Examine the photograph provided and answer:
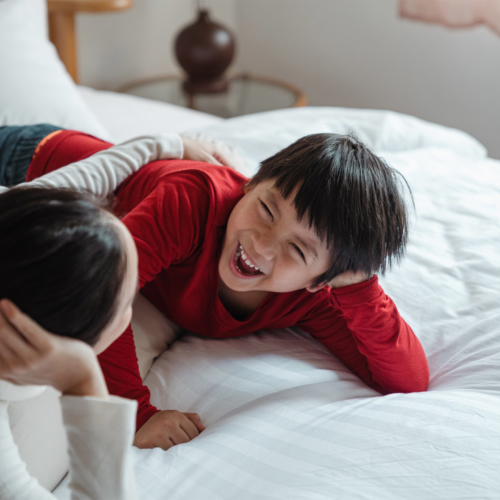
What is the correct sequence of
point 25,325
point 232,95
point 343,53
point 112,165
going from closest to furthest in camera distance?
point 25,325 < point 112,165 < point 232,95 < point 343,53

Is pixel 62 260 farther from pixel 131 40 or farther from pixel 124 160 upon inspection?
pixel 131 40

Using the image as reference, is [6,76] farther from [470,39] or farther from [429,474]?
[470,39]

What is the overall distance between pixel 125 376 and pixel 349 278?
0.34 metres

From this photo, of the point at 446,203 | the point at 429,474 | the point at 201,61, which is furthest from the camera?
the point at 201,61

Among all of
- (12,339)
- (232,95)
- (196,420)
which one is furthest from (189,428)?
(232,95)

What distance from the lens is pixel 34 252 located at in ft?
1.30

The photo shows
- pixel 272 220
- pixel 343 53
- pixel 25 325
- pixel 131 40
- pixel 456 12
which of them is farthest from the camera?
pixel 343 53

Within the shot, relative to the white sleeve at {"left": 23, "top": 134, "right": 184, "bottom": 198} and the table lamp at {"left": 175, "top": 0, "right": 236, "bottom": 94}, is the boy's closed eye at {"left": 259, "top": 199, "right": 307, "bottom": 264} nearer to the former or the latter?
the white sleeve at {"left": 23, "top": 134, "right": 184, "bottom": 198}

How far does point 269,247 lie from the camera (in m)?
0.75

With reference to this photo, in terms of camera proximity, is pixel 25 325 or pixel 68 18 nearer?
pixel 25 325

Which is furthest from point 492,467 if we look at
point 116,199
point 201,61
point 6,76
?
point 201,61

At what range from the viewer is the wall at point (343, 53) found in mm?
2090

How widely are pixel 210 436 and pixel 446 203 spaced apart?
2.30ft

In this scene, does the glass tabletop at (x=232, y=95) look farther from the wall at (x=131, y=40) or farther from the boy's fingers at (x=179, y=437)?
the boy's fingers at (x=179, y=437)
